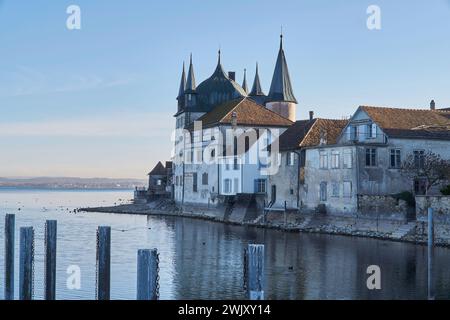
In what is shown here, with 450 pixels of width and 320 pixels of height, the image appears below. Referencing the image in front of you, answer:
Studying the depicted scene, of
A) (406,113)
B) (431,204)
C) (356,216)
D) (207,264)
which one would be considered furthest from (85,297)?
(406,113)

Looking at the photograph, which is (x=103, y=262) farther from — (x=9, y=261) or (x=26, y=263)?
(x=9, y=261)

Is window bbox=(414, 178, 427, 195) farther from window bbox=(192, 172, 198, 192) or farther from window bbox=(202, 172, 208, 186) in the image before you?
window bbox=(192, 172, 198, 192)

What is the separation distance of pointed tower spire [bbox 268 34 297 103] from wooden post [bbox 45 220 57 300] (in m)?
65.2

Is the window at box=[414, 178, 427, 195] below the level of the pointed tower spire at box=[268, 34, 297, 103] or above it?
below

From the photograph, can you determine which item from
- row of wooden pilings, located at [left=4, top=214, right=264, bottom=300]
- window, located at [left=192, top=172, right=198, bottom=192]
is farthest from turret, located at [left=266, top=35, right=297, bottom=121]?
row of wooden pilings, located at [left=4, top=214, right=264, bottom=300]

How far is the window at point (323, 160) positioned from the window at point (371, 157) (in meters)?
4.31

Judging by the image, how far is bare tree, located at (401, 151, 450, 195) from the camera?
51656 mm

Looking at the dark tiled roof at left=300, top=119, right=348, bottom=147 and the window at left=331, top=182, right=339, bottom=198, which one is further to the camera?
the dark tiled roof at left=300, top=119, right=348, bottom=147

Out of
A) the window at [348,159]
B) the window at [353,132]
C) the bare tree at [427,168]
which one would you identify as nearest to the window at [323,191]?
the window at [348,159]

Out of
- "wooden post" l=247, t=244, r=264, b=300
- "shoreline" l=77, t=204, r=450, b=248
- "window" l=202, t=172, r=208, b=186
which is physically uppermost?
"window" l=202, t=172, r=208, b=186

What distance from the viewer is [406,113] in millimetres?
56406

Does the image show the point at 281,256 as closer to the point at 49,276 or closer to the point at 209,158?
the point at 49,276

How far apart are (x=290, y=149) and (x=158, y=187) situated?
143ft

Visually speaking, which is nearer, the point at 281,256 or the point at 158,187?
the point at 281,256
